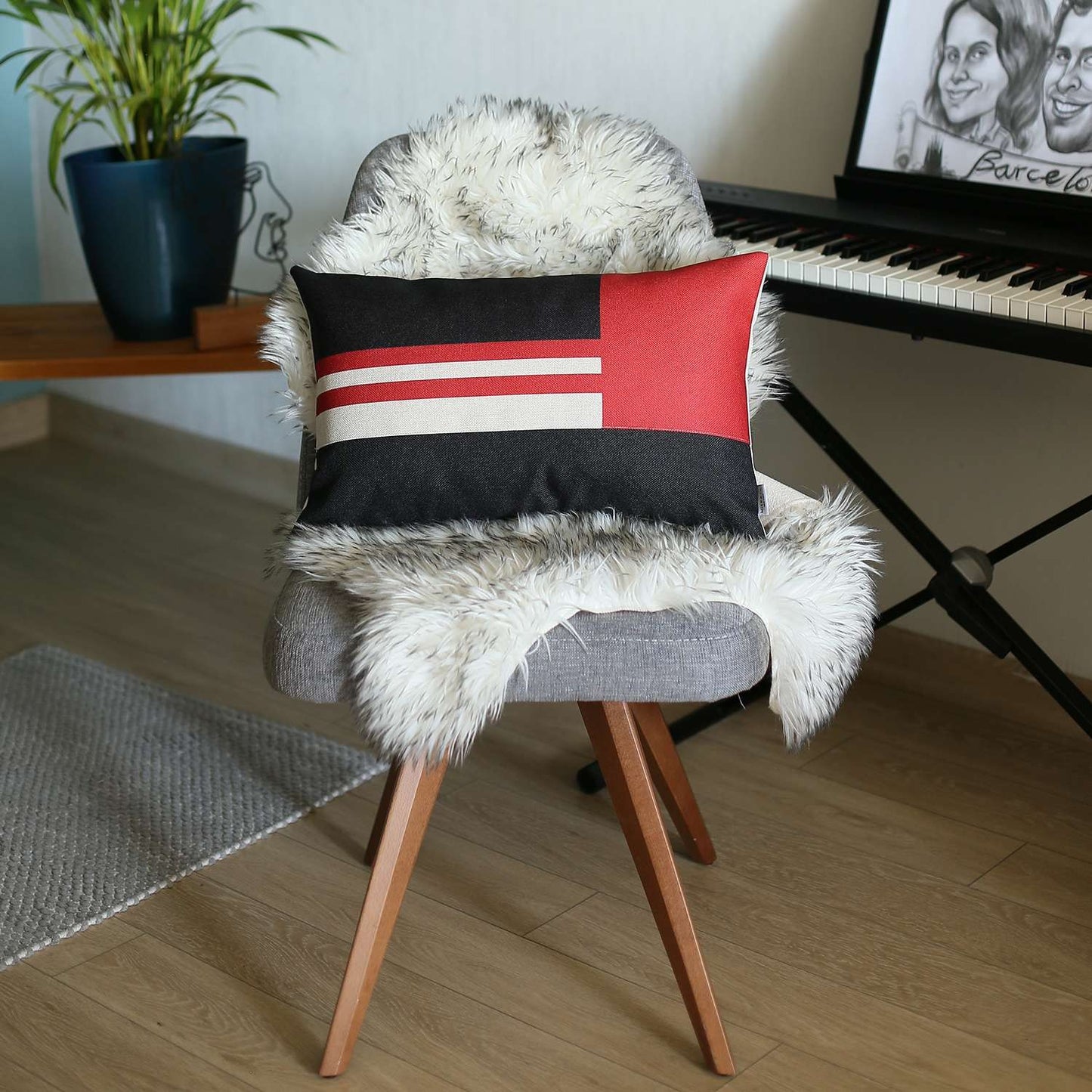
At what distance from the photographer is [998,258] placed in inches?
64.0

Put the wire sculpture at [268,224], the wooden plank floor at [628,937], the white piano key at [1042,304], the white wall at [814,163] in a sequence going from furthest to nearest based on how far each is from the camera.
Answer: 1. the wire sculpture at [268,224]
2. the white wall at [814,163]
3. the white piano key at [1042,304]
4. the wooden plank floor at [628,937]

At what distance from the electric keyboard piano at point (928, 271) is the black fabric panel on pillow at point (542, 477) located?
1.07 feet

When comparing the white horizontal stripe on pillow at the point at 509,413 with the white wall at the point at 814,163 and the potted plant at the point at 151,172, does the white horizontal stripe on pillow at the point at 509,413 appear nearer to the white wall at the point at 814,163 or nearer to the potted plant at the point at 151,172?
the white wall at the point at 814,163

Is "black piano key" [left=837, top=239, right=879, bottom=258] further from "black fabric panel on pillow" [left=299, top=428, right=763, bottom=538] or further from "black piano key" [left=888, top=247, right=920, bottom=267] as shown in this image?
"black fabric panel on pillow" [left=299, top=428, right=763, bottom=538]

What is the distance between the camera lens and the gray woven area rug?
A: 5.25 feet

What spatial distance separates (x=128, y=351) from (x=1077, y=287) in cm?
137

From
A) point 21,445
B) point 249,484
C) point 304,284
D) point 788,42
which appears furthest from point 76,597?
point 788,42

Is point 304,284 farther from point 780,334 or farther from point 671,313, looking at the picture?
point 780,334

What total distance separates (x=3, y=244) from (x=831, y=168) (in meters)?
1.90

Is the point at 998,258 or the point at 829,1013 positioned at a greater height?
the point at 998,258

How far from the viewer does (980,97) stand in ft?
5.93

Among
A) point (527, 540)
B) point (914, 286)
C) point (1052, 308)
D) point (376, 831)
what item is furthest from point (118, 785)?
point (1052, 308)

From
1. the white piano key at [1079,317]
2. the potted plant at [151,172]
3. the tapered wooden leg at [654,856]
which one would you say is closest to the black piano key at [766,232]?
the white piano key at [1079,317]

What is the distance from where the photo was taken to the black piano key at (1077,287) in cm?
150
